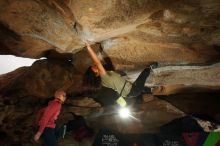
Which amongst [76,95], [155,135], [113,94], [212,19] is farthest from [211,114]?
[212,19]

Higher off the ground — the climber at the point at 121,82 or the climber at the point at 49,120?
the climber at the point at 121,82

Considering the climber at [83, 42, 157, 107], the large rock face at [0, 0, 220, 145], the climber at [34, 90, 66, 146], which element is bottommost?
the climber at [34, 90, 66, 146]

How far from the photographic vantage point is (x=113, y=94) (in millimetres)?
10695

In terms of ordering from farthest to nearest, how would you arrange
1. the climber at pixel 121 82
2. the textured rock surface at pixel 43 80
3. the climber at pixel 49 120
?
the textured rock surface at pixel 43 80
the climber at pixel 121 82
the climber at pixel 49 120

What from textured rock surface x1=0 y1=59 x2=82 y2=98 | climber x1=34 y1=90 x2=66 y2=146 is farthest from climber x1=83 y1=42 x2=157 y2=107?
textured rock surface x1=0 y1=59 x2=82 y2=98

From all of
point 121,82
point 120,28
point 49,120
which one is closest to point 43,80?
point 49,120

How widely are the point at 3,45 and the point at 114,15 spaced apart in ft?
11.3

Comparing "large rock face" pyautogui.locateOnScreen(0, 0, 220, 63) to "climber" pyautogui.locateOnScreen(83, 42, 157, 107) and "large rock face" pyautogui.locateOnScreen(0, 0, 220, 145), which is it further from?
"climber" pyautogui.locateOnScreen(83, 42, 157, 107)

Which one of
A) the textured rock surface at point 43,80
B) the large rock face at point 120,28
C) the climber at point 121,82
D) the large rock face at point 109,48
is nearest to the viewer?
the large rock face at point 120,28

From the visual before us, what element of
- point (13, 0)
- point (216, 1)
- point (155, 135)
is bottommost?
point (155, 135)

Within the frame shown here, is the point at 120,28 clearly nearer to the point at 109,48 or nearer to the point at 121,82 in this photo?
the point at 109,48

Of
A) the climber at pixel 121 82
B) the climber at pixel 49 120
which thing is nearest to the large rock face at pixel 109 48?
the climber at pixel 121 82

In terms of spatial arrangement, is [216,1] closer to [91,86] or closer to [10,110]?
[91,86]

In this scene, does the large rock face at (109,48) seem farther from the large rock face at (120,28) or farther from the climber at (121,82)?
the climber at (121,82)
